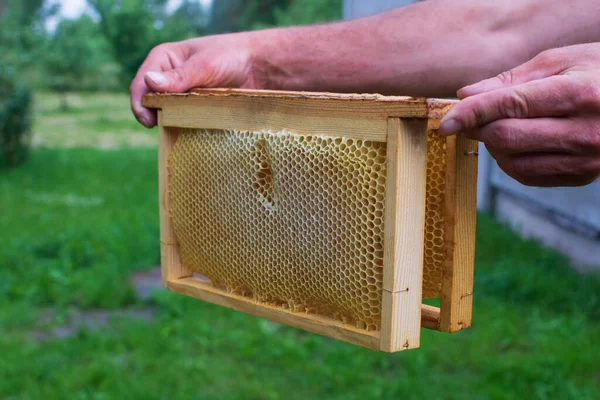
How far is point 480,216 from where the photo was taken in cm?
768

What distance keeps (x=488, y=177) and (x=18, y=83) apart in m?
8.12

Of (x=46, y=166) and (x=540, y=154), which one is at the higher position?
(x=540, y=154)

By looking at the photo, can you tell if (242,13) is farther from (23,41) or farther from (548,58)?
(548,58)

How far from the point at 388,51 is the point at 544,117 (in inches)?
33.4

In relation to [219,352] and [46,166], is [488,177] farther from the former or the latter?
[46,166]

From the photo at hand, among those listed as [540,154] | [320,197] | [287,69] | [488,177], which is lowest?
[488,177]

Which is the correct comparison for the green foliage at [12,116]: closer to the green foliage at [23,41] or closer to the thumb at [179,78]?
the thumb at [179,78]

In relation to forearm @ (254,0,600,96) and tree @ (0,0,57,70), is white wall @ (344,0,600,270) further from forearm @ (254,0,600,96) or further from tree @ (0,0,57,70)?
tree @ (0,0,57,70)

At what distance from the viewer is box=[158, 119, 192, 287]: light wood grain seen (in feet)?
6.23

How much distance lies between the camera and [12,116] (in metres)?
11.2

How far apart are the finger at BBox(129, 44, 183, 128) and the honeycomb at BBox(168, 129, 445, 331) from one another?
17 cm

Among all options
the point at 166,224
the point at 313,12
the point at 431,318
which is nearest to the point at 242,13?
the point at 313,12

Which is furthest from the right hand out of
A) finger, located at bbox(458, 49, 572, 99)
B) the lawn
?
the lawn

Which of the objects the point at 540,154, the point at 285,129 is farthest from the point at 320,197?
the point at 540,154
